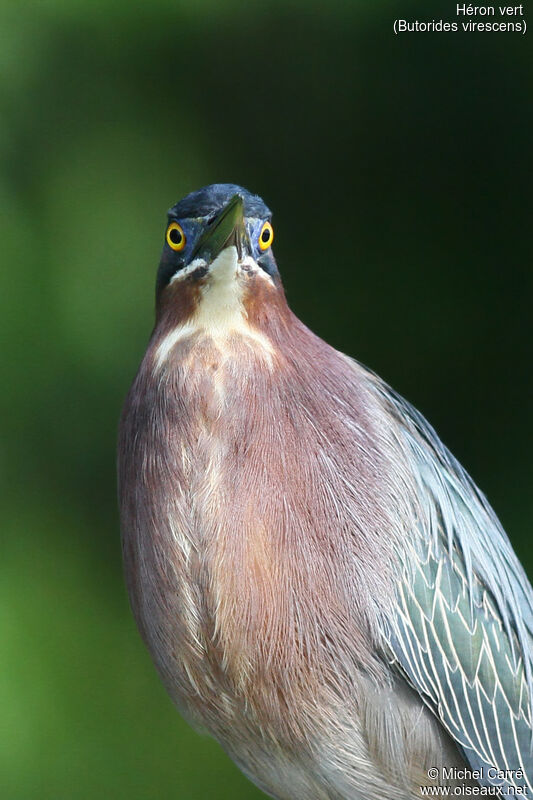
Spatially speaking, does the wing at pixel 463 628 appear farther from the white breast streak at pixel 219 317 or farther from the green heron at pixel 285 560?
the white breast streak at pixel 219 317

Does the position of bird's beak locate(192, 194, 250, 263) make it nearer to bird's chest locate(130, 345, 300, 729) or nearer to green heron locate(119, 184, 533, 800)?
green heron locate(119, 184, 533, 800)

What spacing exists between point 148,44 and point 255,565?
7.94 feet

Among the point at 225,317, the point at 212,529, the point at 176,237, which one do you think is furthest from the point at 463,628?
the point at 176,237

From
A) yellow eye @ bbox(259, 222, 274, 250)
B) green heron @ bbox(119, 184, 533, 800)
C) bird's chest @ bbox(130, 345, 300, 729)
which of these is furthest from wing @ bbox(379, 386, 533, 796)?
yellow eye @ bbox(259, 222, 274, 250)

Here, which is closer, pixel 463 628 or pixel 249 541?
pixel 249 541

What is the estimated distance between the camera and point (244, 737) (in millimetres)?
1498

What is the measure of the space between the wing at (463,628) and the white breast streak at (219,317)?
314 millimetres

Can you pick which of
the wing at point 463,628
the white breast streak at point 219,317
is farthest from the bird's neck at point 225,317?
the wing at point 463,628

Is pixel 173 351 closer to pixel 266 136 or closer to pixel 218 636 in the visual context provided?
pixel 218 636

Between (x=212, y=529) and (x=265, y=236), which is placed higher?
(x=265, y=236)

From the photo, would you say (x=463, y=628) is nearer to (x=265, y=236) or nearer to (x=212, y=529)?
(x=212, y=529)

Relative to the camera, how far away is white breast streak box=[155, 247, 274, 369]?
146cm

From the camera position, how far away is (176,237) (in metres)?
1.50

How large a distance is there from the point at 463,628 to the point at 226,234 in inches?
27.2
